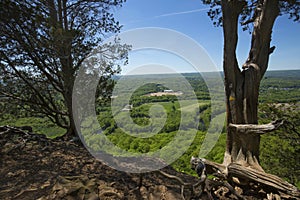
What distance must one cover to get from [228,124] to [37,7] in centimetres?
354

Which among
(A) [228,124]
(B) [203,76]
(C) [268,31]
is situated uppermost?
(C) [268,31]

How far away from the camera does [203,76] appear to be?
247 centimetres

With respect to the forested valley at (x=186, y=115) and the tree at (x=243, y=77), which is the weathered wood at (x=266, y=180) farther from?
the forested valley at (x=186, y=115)

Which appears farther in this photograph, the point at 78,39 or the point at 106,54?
the point at 106,54

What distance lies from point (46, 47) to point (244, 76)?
3.16 m

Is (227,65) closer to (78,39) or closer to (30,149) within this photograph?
(78,39)

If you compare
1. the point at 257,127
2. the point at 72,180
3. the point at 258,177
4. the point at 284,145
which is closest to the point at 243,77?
the point at 257,127

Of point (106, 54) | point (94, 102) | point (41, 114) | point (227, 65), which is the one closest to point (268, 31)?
point (227, 65)

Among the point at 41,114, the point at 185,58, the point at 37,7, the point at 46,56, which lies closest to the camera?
the point at 185,58

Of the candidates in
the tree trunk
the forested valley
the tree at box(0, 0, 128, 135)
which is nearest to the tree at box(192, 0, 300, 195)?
the tree trunk

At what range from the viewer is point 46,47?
2904 mm

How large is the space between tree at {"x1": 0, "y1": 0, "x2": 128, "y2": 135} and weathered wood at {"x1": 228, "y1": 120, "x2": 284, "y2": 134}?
8.62ft

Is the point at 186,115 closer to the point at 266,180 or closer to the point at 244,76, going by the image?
the point at 244,76

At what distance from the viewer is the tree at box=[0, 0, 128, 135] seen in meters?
2.76
